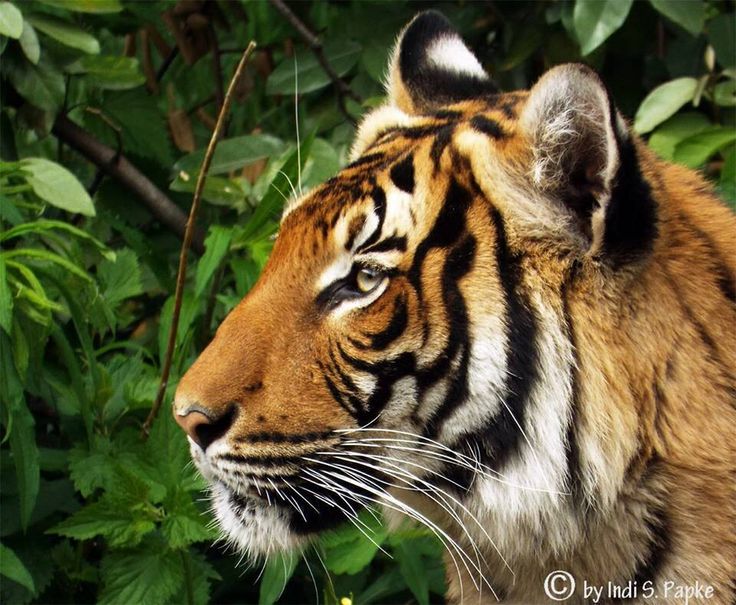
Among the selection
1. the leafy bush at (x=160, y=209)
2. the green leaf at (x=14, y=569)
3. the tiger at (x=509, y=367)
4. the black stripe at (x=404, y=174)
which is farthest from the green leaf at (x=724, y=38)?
the green leaf at (x=14, y=569)

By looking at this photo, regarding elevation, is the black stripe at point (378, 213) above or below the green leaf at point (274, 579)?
above

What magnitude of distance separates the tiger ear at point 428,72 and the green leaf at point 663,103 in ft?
2.57

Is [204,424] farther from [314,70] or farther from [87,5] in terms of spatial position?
[314,70]

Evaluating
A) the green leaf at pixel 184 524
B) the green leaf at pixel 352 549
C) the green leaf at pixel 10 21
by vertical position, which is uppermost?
the green leaf at pixel 10 21

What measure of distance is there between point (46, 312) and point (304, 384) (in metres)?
0.85

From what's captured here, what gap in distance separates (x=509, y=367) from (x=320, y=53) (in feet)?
6.24

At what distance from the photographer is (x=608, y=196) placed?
182cm

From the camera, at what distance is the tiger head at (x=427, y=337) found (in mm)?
1891

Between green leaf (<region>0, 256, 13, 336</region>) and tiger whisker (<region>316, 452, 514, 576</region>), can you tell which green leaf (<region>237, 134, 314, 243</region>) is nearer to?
green leaf (<region>0, 256, 13, 336</region>)

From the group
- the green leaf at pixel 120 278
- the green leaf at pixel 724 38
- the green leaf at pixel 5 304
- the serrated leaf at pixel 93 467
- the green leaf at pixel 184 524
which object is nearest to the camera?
the green leaf at pixel 5 304

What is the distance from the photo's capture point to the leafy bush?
264 cm

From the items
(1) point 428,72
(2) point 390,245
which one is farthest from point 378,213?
(1) point 428,72

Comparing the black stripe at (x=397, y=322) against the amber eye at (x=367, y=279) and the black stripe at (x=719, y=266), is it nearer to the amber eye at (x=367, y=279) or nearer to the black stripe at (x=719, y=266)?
the amber eye at (x=367, y=279)

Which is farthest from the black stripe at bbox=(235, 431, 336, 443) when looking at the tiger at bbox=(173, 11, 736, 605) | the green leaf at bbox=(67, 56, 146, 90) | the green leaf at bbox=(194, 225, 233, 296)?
the green leaf at bbox=(67, 56, 146, 90)
